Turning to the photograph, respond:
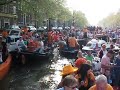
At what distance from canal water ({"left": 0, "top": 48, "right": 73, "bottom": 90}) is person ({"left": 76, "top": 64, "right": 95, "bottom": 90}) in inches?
256

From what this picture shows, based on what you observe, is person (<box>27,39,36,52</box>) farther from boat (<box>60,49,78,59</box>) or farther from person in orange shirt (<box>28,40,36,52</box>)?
boat (<box>60,49,78,59</box>)

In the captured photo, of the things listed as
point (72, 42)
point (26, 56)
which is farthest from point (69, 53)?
point (26, 56)

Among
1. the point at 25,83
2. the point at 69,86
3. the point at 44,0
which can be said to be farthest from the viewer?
the point at 44,0

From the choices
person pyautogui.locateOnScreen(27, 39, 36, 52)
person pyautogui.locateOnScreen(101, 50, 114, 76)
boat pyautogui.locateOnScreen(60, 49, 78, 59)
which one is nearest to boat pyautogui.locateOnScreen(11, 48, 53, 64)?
person pyautogui.locateOnScreen(27, 39, 36, 52)

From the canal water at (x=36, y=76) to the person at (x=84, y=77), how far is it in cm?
651

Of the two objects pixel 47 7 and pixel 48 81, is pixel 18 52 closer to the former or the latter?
pixel 48 81

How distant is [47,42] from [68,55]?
3.84m

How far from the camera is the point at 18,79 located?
16438 mm

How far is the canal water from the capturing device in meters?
14.7

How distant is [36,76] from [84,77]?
9.96 m

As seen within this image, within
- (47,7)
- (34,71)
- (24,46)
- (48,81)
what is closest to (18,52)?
(24,46)

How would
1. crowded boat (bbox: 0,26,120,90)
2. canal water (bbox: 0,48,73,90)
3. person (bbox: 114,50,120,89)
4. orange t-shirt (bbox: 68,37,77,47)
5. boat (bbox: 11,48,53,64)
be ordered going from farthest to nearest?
orange t-shirt (bbox: 68,37,77,47), boat (bbox: 11,48,53,64), canal water (bbox: 0,48,73,90), person (bbox: 114,50,120,89), crowded boat (bbox: 0,26,120,90)

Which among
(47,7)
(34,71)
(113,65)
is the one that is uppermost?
(47,7)

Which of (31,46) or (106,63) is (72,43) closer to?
(31,46)
